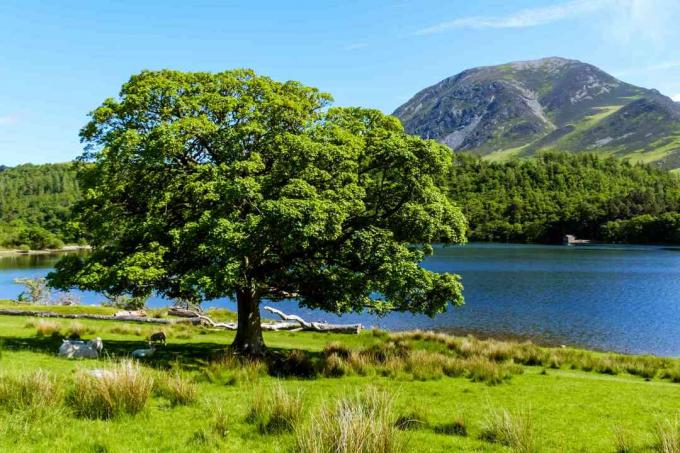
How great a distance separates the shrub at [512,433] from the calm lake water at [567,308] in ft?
112

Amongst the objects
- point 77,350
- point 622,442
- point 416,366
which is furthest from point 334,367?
point 622,442

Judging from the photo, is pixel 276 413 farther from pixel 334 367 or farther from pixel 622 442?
pixel 334 367

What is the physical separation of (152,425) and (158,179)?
38.4 feet

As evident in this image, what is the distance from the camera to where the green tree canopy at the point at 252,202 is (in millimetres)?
17609

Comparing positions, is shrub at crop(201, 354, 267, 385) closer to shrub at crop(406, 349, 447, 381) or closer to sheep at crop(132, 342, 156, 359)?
sheep at crop(132, 342, 156, 359)

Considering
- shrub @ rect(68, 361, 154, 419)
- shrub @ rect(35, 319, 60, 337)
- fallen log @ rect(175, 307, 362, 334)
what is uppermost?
shrub @ rect(68, 361, 154, 419)

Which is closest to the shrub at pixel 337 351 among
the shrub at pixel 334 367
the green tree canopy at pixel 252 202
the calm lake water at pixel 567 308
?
the shrub at pixel 334 367

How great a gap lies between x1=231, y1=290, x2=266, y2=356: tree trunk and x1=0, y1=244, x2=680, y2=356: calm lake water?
28809 millimetres

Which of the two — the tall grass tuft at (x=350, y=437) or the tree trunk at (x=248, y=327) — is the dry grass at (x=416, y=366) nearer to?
the tree trunk at (x=248, y=327)

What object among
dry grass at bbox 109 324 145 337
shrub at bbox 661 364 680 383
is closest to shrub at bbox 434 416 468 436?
shrub at bbox 661 364 680 383

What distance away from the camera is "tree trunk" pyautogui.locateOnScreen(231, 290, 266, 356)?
69.4 feet

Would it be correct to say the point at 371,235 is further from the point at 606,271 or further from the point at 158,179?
the point at 606,271

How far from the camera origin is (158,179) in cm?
1998

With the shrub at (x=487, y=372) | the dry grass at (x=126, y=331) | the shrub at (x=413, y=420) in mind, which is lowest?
the dry grass at (x=126, y=331)
